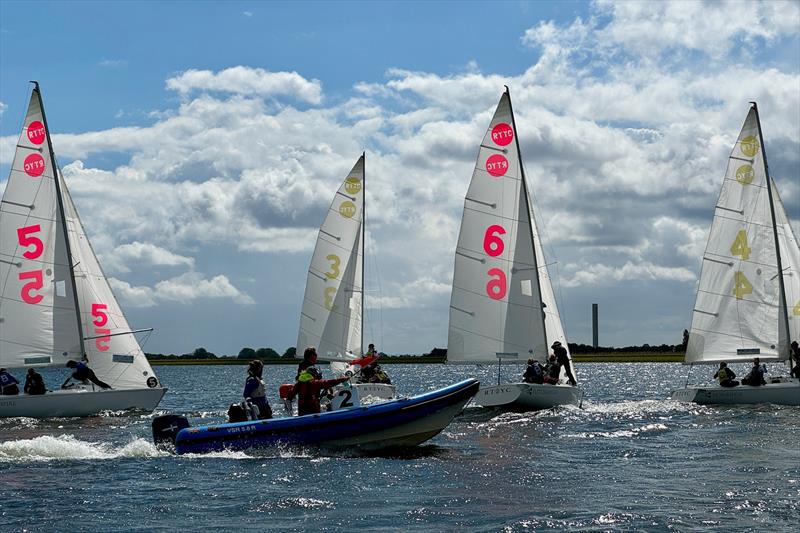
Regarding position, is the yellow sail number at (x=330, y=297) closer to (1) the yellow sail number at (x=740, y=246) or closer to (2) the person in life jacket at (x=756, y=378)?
(1) the yellow sail number at (x=740, y=246)

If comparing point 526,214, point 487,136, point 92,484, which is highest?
point 487,136

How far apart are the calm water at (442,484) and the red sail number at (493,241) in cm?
833

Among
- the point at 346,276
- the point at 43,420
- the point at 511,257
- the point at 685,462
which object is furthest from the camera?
the point at 346,276

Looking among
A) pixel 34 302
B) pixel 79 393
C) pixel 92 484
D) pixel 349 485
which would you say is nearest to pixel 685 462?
pixel 349 485

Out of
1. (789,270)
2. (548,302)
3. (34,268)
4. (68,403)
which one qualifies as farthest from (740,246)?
(34,268)

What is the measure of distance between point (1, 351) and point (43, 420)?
3200mm

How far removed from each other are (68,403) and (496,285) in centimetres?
1500

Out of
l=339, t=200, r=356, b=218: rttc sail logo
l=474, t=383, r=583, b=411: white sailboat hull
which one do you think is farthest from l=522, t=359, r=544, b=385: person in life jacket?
l=339, t=200, r=356, b=218: rttc sail logo

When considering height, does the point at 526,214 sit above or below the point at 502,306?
above

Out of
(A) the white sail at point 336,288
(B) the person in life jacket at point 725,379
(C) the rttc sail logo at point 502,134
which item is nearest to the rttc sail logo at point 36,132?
(A) the white sail at point 336,288

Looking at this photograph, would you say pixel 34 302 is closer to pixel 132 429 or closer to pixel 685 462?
pixel 132 429

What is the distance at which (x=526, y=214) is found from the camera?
34.5 meters

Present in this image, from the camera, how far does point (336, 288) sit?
4372cm

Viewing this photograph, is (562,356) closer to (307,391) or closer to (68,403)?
(307,391)
